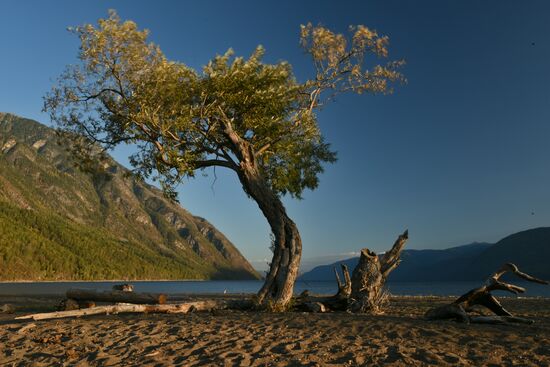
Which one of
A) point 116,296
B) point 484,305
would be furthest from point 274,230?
point 484,305

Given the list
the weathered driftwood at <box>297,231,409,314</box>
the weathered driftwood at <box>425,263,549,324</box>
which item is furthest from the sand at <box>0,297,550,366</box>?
the weathered driftwood at <box>297,231,409,314</box>

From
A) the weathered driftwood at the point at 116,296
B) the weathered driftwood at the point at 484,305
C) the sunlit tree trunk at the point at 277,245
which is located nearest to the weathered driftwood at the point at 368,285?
the sunlit tree trunk at the point at 277,245

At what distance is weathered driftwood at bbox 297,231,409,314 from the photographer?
67.3 feet

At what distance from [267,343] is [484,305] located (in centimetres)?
1158

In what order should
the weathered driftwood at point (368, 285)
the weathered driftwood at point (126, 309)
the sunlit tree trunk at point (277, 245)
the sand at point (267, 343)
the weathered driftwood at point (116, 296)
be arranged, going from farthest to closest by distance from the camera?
the weathered driftwood at point (368, 285)
the sunlit tree trunk at point (277, 245)
the weathered driftwood at point (116, 296)
the weathered driftwood at point (126, 309)
the sand at point (267, 343)

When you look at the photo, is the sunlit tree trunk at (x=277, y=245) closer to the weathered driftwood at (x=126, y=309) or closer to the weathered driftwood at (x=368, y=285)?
the weathered driftwood at (x=368, y=285)

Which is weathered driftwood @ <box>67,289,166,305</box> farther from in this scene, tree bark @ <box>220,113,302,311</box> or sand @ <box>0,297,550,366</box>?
tree bark @ <box>220,113,302,311</box>

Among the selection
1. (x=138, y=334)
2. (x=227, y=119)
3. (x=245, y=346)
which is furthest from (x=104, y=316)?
(x=227, y=119)

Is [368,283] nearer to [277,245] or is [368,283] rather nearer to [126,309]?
[277,245]

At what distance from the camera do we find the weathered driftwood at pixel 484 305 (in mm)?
15742

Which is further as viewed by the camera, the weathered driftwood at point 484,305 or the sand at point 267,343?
the weathered driftwood at point 484,305

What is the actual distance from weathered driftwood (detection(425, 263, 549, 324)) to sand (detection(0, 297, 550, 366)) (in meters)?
0.77

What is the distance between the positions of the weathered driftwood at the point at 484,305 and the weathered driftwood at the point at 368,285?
3.76m

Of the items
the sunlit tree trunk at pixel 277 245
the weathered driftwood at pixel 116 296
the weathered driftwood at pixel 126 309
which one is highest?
the sunlit tree trunk at pixel 277 245
